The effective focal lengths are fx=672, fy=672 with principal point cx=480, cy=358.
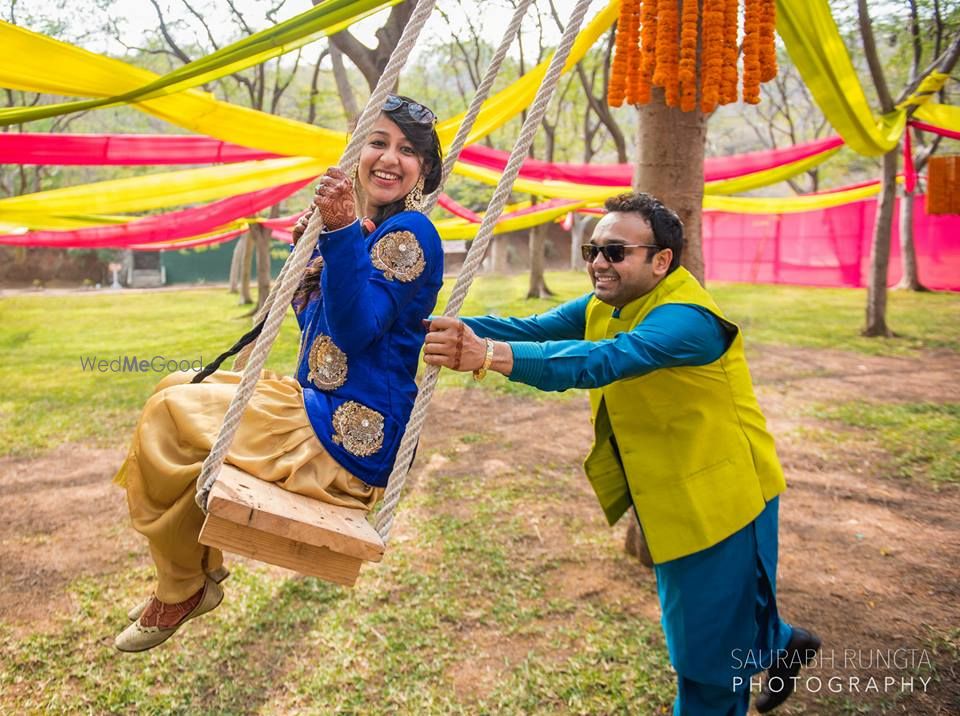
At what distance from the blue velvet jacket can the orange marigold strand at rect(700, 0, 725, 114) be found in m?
1.39

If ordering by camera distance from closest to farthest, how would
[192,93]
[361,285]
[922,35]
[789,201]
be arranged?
[361,285] < [192,93] < [789,201] < [922,35]

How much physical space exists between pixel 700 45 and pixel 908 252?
1285cm

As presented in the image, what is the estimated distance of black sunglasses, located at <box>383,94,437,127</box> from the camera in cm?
169

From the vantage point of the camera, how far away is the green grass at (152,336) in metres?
5.87

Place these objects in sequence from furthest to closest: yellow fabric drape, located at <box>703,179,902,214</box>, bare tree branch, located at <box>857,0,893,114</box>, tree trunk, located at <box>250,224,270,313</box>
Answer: tree trunk, located at <box>250,224,270,313</box> → yellow fabric drape, located at <box>703,179,902,214</box> → bare tree branch, located at <box>857,0,893,114</box>

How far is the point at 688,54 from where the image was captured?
2.46 meters

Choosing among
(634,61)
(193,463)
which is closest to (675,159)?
(634,61)

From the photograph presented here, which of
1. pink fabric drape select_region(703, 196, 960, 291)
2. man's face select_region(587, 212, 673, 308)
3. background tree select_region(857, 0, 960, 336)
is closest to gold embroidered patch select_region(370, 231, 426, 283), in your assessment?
man's face select_region(587, 212, 673, 308)

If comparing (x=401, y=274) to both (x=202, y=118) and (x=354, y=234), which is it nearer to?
(x=354, y=234)

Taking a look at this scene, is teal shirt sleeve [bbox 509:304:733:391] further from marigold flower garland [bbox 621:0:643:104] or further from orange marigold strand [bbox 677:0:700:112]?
marigold flower garland [bbox 621:0:643:104]

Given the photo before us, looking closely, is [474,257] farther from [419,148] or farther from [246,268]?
[246,268]

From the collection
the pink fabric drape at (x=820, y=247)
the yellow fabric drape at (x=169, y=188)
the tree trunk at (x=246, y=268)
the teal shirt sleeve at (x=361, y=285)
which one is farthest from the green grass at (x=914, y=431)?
the tree trunk at (x=246, y=268)

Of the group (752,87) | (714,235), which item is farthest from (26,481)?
(714,235)

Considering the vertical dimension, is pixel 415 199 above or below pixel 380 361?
above
